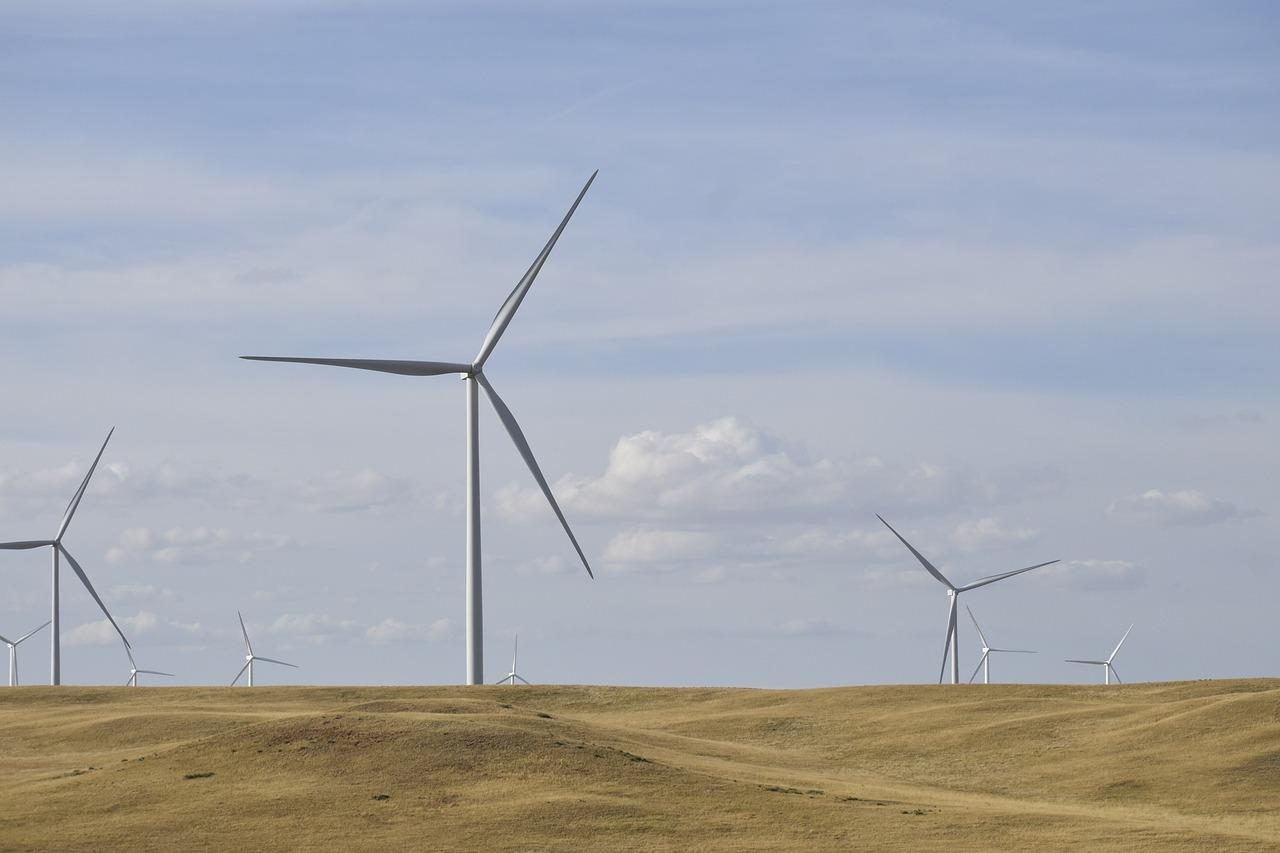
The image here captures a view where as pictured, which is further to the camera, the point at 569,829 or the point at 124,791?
the point at 124,791

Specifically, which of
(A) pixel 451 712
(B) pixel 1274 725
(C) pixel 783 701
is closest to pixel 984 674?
(C) pixel 783 701

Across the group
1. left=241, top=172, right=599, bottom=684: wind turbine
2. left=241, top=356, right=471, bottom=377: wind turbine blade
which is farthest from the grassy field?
left=241, top=356, right=471, bottom=377: wind turbine blade

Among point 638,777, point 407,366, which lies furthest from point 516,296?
point 638,777

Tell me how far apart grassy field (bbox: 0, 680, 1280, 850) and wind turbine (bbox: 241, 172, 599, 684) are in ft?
10.4

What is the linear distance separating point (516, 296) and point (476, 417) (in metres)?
6.37

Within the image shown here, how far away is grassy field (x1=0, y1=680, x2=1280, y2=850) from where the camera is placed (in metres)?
42.4

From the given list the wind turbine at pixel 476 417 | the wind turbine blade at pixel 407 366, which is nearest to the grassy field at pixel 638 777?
the wind turbine at pixel 476 417

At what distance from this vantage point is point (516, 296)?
75.7 meters

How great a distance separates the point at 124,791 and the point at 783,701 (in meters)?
39.8

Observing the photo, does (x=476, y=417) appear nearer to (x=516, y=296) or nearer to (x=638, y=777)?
(x=516, y=296)

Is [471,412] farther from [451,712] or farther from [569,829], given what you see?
[569,829]

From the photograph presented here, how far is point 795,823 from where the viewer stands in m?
44.5

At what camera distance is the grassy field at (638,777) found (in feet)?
139

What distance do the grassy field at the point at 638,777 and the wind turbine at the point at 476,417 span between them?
125 inches
